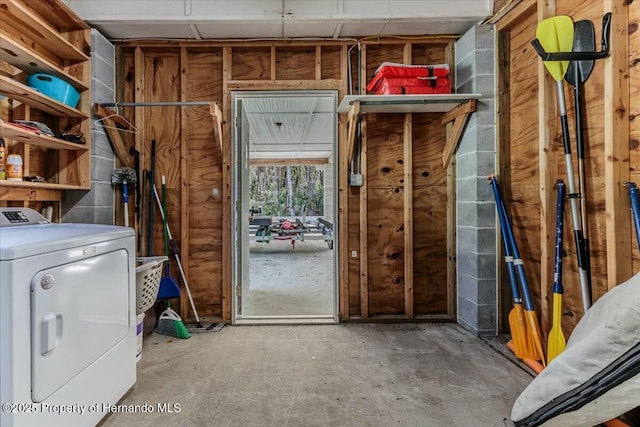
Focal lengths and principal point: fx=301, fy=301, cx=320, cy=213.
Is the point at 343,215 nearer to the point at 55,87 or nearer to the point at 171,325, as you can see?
the point at 171,325

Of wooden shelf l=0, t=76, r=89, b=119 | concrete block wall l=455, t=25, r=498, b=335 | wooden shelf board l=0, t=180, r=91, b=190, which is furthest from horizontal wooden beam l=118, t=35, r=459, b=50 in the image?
wooden shelf board l=0, t=180, r=91, b=190

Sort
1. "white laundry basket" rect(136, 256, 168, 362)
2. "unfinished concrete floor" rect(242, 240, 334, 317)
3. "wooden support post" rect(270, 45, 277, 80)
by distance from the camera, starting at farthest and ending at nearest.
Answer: "unfinished concrete floor" rect(242, 240, 334, 317) → "wooden support post" rect(270, 45, 277, 80) → "white laundry basket" rect(136, 256, 168, 362)

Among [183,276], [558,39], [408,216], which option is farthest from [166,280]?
[558,39]

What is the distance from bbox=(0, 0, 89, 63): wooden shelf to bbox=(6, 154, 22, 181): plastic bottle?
90 cm

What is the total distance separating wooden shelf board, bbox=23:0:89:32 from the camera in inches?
85.2

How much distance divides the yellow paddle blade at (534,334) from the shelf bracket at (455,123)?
1.44 metres

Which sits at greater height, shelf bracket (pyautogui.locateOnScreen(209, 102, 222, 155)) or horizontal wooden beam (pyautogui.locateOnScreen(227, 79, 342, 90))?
horizontal wooden beam (pyautogui.locateOnScreen(227, 79, 342, 90))

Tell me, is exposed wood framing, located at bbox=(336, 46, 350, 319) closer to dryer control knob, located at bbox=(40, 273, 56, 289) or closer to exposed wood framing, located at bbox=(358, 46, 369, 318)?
exposed wood framing, located at bbox=(358, 46, 369, 318)

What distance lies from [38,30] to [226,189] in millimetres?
1683

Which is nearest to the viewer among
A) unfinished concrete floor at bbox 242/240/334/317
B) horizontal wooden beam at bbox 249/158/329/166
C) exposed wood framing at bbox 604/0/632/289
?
exposed wood framing at bbox 604/0/632/289

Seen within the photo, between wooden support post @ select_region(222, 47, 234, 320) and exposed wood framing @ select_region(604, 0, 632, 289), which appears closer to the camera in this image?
exposed wood framing @ select_region(604, 0, 632, 289)

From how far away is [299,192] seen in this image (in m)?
13.7

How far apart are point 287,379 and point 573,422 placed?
1.48m

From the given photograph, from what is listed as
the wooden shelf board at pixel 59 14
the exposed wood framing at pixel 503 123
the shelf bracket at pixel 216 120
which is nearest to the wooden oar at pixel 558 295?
the exposed wood framing at pixel 503 123
